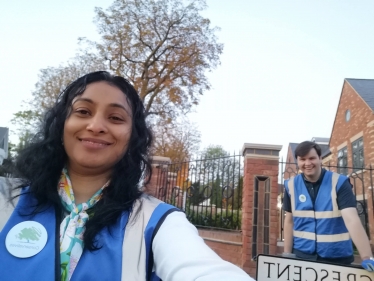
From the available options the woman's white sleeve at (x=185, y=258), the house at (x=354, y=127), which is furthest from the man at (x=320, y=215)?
the house at (x=354, y=127)

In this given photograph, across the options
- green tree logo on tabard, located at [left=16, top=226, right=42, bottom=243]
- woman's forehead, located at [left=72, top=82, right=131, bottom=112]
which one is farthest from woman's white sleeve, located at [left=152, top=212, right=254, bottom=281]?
woman's forehead, located at [left=72, top=82, right=131, bottom=112]

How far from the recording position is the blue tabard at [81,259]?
94 cm

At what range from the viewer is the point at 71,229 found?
1091mm

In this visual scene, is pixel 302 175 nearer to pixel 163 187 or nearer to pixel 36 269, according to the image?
pixel 36 269

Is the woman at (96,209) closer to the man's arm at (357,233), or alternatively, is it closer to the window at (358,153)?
the man's arm at (357,233)

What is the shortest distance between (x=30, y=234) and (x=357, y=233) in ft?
7.60

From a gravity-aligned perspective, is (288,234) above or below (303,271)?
above

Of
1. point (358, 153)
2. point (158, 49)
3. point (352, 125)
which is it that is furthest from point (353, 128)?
point (158, 49)

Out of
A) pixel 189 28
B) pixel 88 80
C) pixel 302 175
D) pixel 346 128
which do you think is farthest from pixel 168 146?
pixel 88 80

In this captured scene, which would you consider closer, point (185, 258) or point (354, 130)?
point (185, 258)

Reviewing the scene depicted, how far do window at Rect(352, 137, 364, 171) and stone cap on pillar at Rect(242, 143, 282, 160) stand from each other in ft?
37.4

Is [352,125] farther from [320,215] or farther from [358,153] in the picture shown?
[320,215]

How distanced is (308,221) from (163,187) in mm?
6089

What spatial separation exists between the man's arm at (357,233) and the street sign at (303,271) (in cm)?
38
